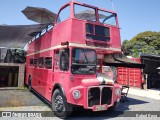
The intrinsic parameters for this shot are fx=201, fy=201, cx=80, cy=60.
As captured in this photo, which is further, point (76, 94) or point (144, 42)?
point (144, 42)

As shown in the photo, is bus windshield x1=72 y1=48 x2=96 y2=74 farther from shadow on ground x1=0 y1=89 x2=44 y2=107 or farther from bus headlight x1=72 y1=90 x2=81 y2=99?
shadow on ground x1=0 y1=89 x2=44 y2=107

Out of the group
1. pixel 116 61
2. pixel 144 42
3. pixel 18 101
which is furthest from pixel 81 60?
pixel 144 42

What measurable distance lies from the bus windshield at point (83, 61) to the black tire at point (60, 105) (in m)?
Answer: 1.08

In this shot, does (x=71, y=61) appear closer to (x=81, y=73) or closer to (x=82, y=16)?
(x=81, y=73)

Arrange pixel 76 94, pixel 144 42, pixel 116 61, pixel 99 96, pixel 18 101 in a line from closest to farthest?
pixel 76 94, pixel 99 96, pixel 116 61, pixel 18 101, pixel 144 42

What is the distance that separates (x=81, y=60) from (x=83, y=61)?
0.27 feet

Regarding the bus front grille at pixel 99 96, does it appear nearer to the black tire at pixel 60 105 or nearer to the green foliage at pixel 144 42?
the black tire at pixel 60 105

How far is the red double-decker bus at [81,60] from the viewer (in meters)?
6.90

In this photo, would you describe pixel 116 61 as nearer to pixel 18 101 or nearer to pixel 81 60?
pixel 81 60

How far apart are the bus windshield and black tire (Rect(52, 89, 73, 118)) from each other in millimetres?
1083

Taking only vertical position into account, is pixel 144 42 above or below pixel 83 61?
above

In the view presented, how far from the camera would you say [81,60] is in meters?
7.11

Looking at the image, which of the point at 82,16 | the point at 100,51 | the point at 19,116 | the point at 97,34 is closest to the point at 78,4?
the point at 82,16

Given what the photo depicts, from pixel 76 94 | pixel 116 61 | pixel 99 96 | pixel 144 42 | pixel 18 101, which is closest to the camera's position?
pixel 76 94
